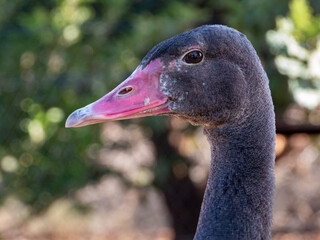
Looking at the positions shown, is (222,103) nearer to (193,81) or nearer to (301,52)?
(193,81)

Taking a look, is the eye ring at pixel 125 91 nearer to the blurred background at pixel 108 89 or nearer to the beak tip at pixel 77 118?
the beak tip at pixel 77 118

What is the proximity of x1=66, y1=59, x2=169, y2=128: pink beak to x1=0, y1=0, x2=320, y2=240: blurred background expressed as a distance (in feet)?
4.10

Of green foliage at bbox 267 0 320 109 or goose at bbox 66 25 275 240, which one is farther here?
green foliage at bbox 267 0 320 109

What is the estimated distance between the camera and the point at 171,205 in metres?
7.75

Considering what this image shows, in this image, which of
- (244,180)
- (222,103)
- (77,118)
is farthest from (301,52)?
(77,118)

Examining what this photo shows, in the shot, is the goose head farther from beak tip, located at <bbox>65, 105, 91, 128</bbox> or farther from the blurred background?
the blurred background

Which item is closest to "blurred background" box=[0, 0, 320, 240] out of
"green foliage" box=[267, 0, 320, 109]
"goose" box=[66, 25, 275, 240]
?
"green foliage" box=[267, 0, 320, 109]

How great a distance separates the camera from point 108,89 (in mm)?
5441

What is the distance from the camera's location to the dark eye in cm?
296

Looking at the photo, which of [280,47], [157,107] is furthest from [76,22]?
[157,107]

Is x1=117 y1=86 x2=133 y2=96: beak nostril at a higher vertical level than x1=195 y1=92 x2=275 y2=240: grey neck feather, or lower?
higher

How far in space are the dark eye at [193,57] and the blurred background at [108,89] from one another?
1.13 metres

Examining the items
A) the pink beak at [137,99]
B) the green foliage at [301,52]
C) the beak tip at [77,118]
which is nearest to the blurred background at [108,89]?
the green foliage at [301,52]

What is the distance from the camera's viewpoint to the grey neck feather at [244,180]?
2.93m
